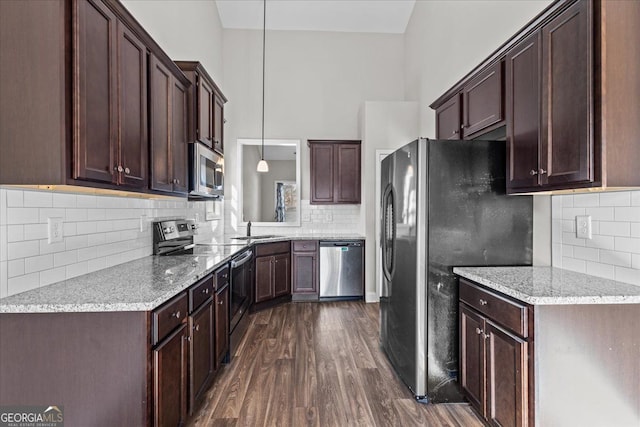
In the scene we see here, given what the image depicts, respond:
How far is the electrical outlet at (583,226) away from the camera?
191 centimetres

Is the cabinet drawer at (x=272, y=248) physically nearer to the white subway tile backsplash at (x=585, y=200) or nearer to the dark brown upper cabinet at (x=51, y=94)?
the dark brown upper cabinet at (x=51, y=94)

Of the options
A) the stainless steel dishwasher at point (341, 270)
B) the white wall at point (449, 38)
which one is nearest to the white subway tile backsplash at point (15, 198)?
the white wall at point (449, 38)

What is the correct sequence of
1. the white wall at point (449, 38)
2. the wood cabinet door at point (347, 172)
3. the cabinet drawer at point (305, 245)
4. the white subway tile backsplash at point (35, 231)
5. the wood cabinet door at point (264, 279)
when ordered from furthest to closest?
the wood cabinet door at point (347, 172) → the cabinet drawer at point (305, 245) → the wood cabinet door at point (264, 279) → the white wall at point (449, 38) → the white subway tile backsplash at point (35, 231)

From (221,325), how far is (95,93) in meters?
1.72

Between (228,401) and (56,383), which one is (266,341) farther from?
(56,383)

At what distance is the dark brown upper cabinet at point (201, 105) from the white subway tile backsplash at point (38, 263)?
138 cm

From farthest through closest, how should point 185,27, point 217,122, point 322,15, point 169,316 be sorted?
point 322,15 → point 185,27 → point 217,122 → point 169,316

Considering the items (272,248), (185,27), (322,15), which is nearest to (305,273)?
(272,248)

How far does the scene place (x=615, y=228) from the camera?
1.76m

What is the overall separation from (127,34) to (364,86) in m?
4.03

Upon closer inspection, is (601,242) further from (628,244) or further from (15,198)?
(15,198)

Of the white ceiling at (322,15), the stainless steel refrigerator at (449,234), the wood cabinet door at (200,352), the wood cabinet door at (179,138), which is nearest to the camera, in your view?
the wood cabinet door at (200,352)

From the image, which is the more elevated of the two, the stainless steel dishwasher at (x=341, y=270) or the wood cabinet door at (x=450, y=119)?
the wood cabinet door at (x=450, y=119)

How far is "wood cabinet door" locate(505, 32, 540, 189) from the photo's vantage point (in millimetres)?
1843
